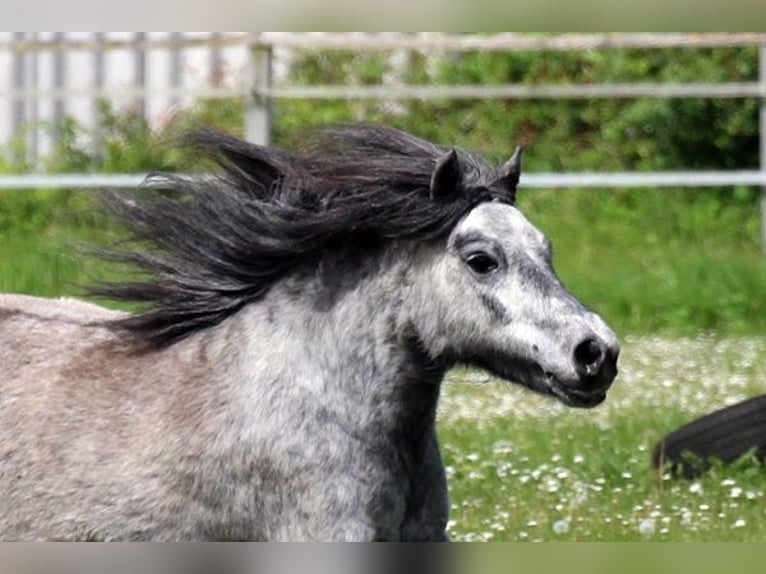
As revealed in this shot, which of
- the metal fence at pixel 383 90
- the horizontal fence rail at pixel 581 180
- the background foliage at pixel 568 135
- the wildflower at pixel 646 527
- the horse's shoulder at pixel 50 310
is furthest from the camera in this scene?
the background foliage at pixel 568 135

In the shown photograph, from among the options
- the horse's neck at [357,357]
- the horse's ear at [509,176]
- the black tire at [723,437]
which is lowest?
the horse's neck at [357,357]

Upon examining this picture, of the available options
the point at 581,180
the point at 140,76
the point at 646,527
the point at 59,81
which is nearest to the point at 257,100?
the point at 581,180

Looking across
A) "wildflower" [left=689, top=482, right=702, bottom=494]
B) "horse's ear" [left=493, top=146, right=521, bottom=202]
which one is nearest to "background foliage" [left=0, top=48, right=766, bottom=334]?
"wildflower" [left=689, top=482, right=702, bottom=494]

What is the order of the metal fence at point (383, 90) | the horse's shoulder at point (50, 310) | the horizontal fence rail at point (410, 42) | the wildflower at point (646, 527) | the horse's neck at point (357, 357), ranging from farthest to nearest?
the horizontal fence rail at point (410, 42) < the metal fence at point (383, 90) < the wildflower at point (646, 527) < the horse's shoulder at point (50, 310) < the horse's neck at point (357, 357)

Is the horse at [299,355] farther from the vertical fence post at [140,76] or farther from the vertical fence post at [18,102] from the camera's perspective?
the vertical fence post at [140,76]

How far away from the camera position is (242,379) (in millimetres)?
5312

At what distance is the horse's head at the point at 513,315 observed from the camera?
4.91 meters

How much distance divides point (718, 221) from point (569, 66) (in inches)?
101

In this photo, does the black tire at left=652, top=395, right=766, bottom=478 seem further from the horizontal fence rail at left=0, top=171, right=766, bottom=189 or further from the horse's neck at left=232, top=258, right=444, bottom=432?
the horizontal fence rail at left=0, top=171, right=766, bottom=189

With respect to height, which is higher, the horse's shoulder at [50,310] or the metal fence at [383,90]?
the metal fence at [383,90]

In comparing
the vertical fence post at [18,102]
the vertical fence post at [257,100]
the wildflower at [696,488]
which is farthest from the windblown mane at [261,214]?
the vertical fence post at [18,102]

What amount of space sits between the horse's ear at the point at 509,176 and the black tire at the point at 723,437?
2.49 meters

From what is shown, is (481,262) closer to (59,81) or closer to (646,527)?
(646,527)

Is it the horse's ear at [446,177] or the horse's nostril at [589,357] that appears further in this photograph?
the horse's ear at [446,177]
